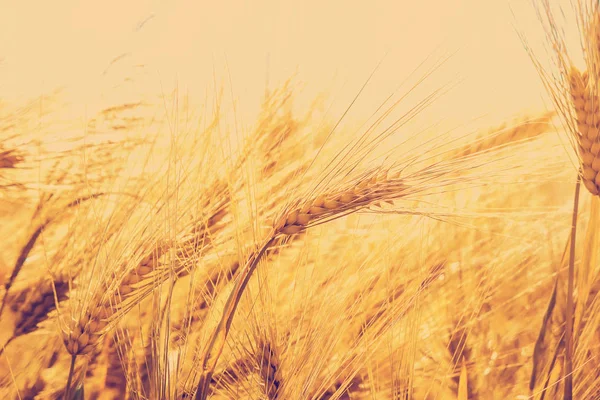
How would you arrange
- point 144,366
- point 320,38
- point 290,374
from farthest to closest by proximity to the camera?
point 320,38 → point 144,366 → point 290,374

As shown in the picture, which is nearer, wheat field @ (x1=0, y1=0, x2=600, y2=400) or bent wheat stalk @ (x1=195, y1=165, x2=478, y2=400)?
bent wheat stalk @ (x1=195, y1=165, x2=478, y2=400)

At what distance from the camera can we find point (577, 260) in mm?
655

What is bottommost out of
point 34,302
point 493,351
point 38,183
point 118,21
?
point 493,351

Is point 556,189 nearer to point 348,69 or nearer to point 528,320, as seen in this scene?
point 528,320

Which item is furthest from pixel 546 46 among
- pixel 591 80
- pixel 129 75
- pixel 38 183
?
pixel 38 183

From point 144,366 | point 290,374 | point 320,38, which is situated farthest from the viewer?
point 320,38

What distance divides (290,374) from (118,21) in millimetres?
518

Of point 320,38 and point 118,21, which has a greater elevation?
point 118,21

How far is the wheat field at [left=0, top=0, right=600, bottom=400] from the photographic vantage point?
509 millimetres

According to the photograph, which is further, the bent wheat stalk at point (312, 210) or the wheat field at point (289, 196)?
the wheat field at point (289, 196)

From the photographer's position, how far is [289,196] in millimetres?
508

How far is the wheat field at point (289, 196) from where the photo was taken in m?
0.51

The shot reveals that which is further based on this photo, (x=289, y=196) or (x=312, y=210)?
(x=289, y=196)

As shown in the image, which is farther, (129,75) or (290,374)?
(129,75)
